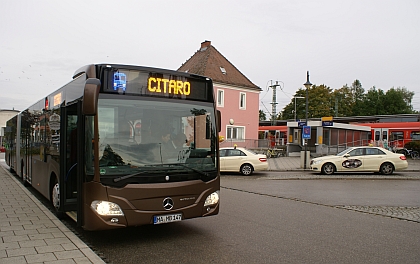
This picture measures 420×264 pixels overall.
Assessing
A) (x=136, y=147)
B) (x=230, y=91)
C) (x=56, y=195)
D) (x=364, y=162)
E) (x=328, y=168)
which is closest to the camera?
(x=136, y=147)

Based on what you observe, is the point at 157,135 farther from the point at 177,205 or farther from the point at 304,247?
the point at 304,247

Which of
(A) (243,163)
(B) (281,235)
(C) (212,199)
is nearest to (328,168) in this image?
(A) (243,163)

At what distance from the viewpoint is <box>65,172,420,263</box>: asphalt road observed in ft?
19.0

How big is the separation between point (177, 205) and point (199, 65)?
121 feet

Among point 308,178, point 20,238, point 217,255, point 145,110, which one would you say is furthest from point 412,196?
point 20,238

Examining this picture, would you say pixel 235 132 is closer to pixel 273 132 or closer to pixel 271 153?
pixel 273 132

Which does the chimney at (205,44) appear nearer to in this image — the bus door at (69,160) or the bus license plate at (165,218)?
the bus door at (69,160)

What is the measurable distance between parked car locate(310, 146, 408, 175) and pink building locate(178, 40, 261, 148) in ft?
65.3

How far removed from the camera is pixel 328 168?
20297 millimetres

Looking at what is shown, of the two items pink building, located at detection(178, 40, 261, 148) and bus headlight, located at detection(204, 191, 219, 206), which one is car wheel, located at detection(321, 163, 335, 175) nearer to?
bus headlight, located at detection(204, 191, 219, 206)

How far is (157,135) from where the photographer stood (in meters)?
6.30

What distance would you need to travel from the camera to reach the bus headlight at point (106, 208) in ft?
19.1

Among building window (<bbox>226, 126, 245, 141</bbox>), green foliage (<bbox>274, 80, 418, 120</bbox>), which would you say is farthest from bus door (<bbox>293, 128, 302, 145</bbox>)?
green foliage (<bbox>274, 80, 418, 120</bbox>)

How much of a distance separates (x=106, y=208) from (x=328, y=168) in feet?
53.7
